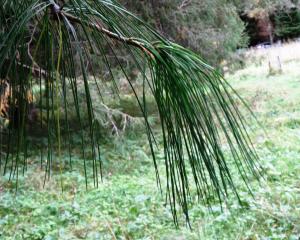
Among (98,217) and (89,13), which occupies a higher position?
(89,13)

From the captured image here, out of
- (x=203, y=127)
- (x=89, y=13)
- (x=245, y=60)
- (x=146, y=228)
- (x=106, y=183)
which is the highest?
(x=245, y=60)

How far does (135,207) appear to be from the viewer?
11.3ft

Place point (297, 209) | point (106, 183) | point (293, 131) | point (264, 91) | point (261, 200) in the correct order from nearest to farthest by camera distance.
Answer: point (297, 209), point (261, 200), point (106, 183), point (293, 131), point (264, 91)

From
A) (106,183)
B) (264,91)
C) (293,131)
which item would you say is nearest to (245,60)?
(264,91)

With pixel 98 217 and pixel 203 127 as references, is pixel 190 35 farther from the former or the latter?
pixel 203 127

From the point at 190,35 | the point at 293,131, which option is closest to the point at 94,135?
the point at 293,131

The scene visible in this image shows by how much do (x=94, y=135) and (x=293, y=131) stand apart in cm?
525

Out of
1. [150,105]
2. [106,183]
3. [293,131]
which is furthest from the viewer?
[150,105]

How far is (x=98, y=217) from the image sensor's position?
10.8ft

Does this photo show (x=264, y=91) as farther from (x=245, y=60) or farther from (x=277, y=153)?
(x=277, y=153)

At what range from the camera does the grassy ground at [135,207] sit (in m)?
2.89

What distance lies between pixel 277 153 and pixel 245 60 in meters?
3.51

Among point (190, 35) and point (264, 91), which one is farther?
point (264, 91)

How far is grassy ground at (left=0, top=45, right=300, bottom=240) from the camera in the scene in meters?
2.89
